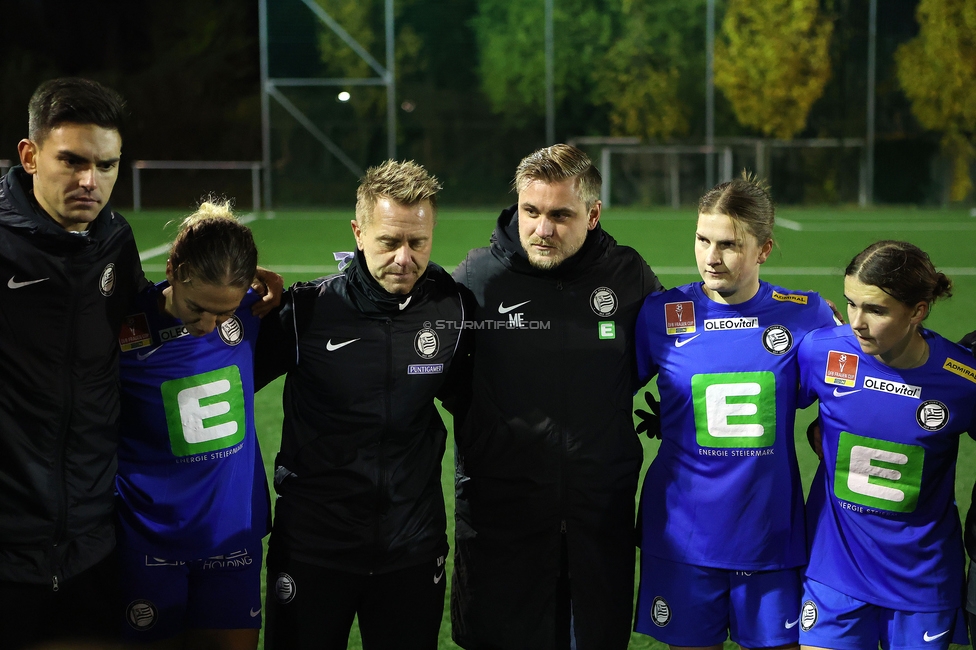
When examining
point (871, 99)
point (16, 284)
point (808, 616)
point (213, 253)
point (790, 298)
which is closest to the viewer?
point (16, 284)

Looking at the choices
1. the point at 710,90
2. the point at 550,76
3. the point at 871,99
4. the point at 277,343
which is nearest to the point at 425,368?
the point at 277,343

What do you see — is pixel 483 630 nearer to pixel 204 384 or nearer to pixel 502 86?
pixel 204 384

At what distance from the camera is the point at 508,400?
3.19 m

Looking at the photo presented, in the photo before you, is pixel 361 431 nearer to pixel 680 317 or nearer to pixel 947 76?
pixel 680 317

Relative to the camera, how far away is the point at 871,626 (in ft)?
9.63

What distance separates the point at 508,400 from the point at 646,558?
66cm

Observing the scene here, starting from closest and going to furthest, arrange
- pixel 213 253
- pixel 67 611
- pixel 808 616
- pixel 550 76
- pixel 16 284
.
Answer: pixel 16 284 < pixel 67 611 < pixel 213 253 < pixel 808 616 < pixel 550 76

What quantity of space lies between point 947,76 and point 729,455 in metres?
23.2

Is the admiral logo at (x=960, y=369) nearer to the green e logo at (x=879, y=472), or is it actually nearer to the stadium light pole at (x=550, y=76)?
the green e logo at (x=879, y=472)

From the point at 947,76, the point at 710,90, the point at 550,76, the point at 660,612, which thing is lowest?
the point at 660,612

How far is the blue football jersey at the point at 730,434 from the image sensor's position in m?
3.02

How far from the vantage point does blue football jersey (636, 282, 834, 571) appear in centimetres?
302

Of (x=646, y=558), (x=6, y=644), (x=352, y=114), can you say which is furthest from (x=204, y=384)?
(x=352, y=114)

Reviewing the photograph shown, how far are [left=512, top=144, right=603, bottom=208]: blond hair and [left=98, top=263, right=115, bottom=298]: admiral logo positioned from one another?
1220 mm
